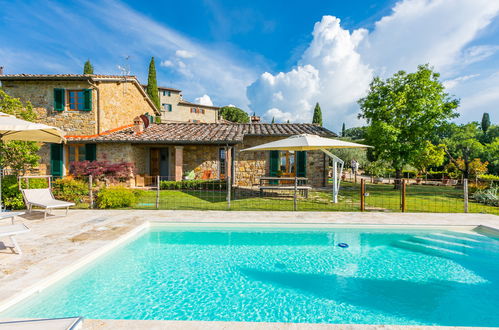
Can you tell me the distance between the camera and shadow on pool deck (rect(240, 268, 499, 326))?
3.53m

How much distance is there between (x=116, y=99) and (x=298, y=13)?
1313 centimetres

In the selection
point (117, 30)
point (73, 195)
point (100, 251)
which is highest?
point (117, 30)

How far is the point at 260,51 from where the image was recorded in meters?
18.8

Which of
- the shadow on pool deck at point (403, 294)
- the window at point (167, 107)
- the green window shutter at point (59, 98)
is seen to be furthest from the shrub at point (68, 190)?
the window at point (167, 107)

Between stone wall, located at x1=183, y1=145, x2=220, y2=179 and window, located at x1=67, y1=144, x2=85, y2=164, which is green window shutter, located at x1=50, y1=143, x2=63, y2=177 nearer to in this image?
window, located at x1=67, y1=144, x2=85, y2=164

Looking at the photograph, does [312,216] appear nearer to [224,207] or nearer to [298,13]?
[224,207]

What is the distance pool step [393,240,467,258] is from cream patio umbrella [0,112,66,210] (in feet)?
33.2

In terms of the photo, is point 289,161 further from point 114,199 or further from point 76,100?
point 76,100

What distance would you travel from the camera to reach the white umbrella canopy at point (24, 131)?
222 inches

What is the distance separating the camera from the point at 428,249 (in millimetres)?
6125

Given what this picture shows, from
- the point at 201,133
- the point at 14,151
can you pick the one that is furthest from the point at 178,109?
the point at 14,151

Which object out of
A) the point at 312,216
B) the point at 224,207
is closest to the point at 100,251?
the point at 224,207

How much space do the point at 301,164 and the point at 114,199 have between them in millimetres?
11643

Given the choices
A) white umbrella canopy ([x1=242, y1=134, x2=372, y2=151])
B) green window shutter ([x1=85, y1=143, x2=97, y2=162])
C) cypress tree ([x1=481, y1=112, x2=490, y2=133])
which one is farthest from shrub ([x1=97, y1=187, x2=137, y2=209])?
cypress tree ([x1=481, y1=112, x2=490, y2=133])
